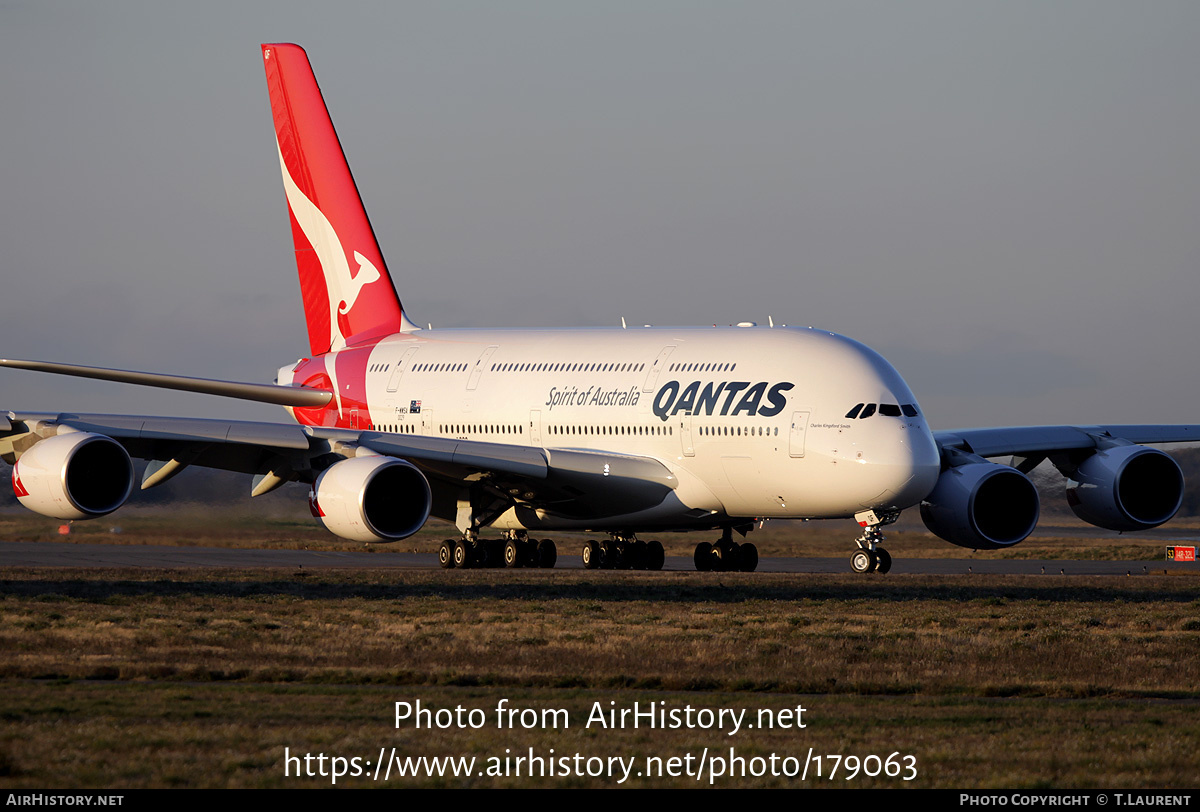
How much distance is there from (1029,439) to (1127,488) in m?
2.09

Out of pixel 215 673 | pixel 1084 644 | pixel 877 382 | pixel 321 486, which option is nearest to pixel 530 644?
pixel 215 673

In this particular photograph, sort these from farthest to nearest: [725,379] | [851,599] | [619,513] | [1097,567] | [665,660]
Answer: [1097,567] → [619,513] → [725,379] → [851,599] → [665,660]

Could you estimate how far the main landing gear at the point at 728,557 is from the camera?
93.6 feet

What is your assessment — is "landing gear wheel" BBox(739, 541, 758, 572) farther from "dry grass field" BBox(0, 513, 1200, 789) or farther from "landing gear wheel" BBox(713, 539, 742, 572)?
"dry grass field" BBox(0, 513, 1200, 789)

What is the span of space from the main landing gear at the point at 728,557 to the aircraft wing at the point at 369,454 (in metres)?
2.33

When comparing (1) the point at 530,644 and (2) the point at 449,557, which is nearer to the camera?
(1) the point at 530,644

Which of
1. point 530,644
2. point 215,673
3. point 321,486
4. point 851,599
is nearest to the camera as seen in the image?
point 215,673

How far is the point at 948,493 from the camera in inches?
1025

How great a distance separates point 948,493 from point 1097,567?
7.62 meters

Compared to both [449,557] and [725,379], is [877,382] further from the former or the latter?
[449,557]

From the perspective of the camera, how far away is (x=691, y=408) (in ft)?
85.3

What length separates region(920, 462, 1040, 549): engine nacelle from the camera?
1016 inches

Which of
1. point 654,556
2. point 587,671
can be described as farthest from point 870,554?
point 587,671

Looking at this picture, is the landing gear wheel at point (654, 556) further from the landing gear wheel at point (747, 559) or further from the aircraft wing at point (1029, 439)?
the aircraft wing at point (1029, 439)
